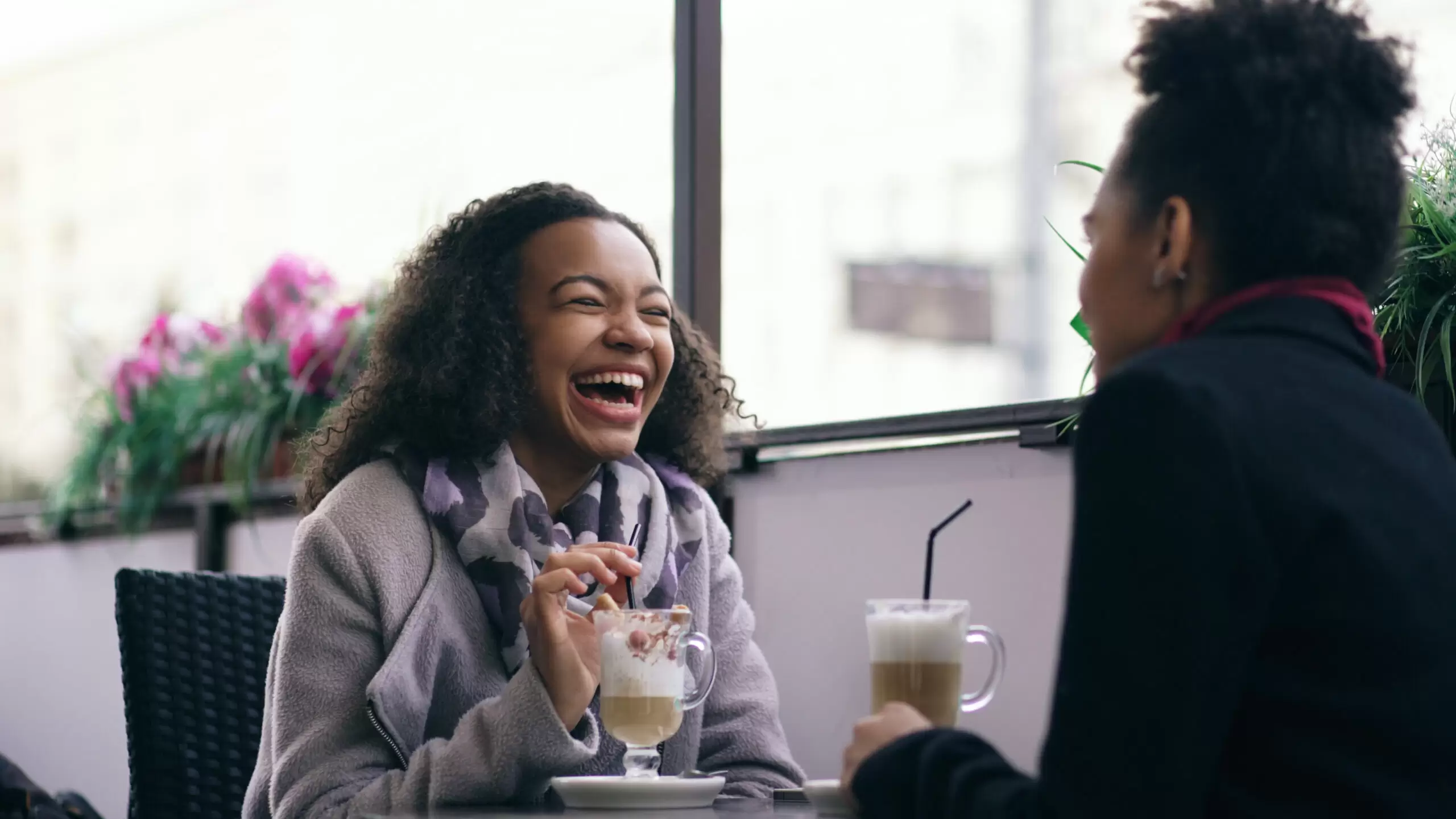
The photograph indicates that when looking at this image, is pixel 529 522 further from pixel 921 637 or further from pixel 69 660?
pixel 69 660

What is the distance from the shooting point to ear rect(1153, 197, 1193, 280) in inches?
43.2

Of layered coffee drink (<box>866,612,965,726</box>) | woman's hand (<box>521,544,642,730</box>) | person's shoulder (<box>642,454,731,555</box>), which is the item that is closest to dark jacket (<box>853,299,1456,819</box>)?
layered coffee drink (<box>866,612,965,726</box>)

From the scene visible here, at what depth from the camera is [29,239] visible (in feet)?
15.3

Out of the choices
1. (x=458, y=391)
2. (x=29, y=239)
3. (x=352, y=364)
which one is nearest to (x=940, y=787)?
(x=458, y=391)

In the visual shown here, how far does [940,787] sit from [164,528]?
120 inches

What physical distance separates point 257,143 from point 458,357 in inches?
96.0

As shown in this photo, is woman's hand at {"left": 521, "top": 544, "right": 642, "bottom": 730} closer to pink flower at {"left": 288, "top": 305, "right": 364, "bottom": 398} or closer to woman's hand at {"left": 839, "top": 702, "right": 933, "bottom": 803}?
woman's hand at {"left": 839, "top": 702, "right": 933, "bottom": 803}

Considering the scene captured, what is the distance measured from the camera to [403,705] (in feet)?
5.56

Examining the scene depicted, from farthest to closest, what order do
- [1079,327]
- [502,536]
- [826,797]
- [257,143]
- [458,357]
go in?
[257,143] < [1079,327] < [458,357] < [502,536] < [826,797]

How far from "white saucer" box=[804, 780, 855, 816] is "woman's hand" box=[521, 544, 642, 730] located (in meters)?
0.25

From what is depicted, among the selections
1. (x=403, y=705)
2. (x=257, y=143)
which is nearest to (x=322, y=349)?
(x=257, y=143)

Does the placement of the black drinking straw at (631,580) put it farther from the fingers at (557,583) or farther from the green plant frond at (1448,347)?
the green plant frond at (1448,347)

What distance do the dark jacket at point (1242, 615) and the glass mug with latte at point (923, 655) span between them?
333 mm

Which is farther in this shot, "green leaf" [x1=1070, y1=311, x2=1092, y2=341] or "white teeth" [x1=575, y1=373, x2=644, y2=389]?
"green leaf" [x1=1070, y1=311, x2=1092, y2=341]
